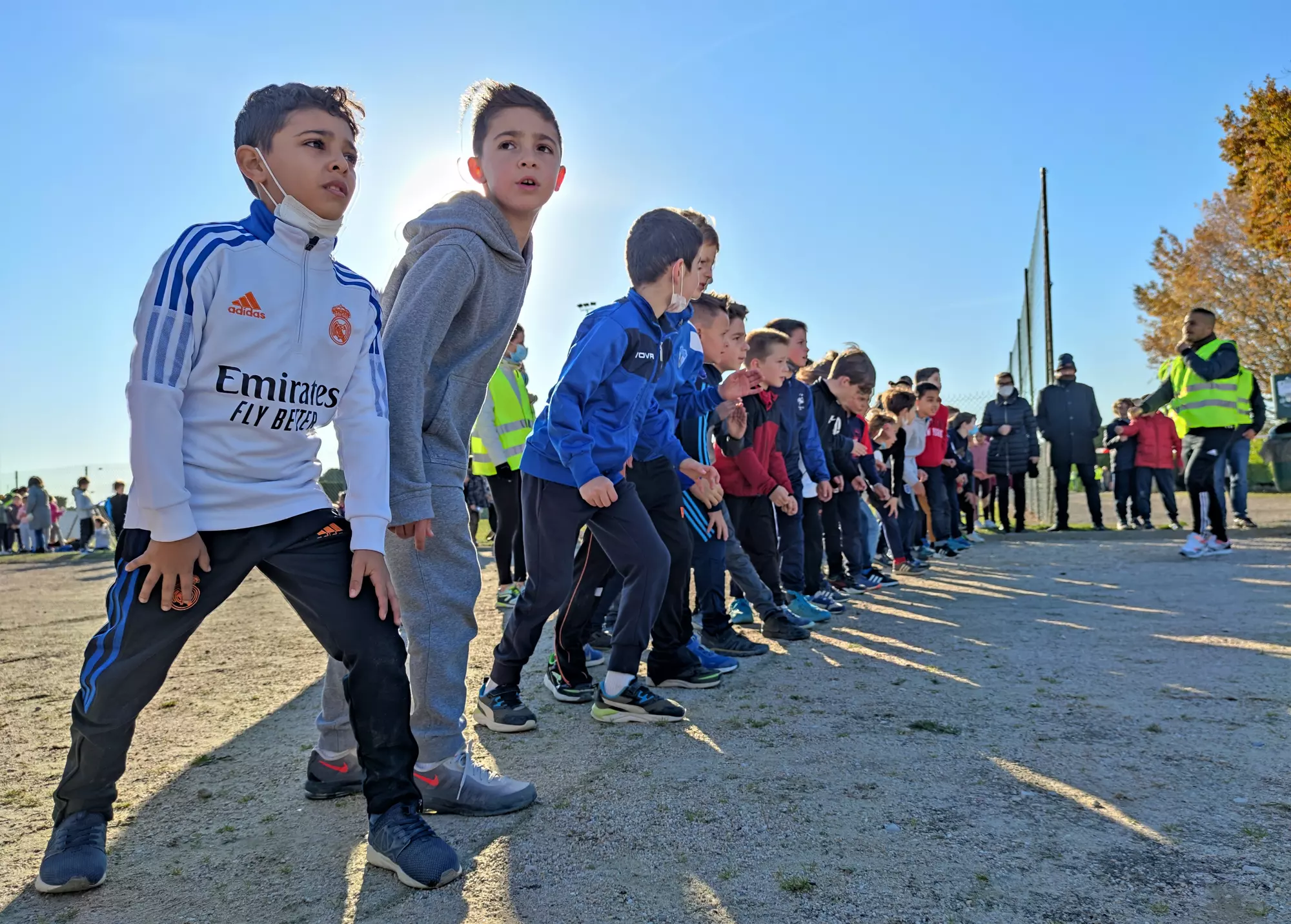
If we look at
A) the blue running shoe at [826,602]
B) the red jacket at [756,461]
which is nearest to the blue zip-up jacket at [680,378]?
the red jacket at [756,461]

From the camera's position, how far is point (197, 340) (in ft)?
6.80

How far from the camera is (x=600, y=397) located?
3.61 meters

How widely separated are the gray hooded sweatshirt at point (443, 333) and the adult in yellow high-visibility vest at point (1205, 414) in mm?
7629

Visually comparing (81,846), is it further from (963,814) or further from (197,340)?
(963,814)

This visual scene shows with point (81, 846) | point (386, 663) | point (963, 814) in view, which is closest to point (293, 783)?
point (81, 846)

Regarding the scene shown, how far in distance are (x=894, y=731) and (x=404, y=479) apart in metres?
1.85

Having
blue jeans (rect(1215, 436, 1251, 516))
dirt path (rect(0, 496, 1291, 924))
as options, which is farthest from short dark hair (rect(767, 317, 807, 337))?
blue jeans (rect(1215, 436, 1251, 516))

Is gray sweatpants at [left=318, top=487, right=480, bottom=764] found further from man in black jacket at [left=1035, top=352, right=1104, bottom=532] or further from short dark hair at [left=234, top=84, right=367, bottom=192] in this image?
man in black jacket at [left=1035, top=352, right=1104, bottom=532]

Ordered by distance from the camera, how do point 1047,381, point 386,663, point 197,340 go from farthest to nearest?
point 1047,381 < point 386,663 < point 197,340

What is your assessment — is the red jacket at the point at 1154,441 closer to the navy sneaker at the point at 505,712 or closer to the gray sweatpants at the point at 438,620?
the navy sneaker at the point at 505,712

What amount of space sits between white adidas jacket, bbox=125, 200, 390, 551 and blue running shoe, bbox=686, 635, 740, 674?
231 centimetres

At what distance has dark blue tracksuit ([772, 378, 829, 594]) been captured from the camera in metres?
5.98

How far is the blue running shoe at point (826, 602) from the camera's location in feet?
20.6

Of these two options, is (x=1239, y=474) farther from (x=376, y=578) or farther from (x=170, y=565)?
(x=170, y=565)
